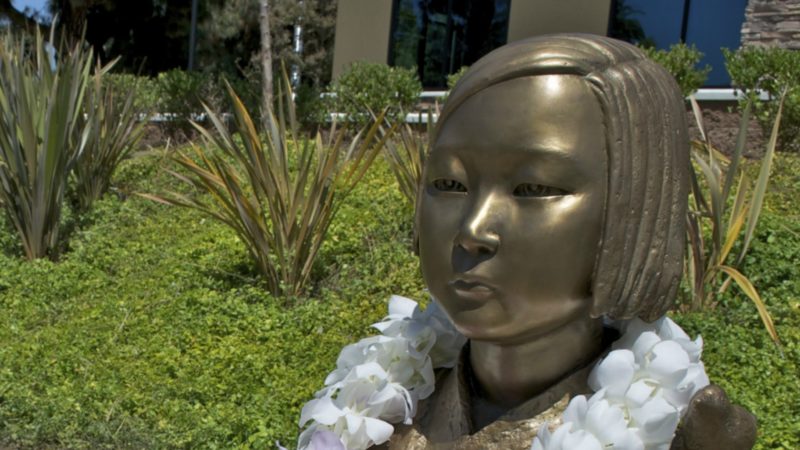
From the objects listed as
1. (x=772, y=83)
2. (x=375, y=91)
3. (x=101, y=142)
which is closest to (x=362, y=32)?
(x=375, y=91)

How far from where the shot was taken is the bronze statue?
1600mm

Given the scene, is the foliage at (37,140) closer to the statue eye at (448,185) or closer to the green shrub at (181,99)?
the green shrub at (181,99)

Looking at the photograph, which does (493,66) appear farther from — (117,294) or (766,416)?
(117,294)

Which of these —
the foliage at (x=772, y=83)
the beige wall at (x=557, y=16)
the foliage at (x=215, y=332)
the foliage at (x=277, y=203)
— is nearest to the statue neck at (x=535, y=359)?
the foliage at (x=215, y=332)

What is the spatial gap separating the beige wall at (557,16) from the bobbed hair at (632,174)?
815 cm

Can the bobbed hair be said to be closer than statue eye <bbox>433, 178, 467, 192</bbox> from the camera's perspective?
Yes

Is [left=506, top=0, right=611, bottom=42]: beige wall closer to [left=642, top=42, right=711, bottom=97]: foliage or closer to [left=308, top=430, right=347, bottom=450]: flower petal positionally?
[left=642, top=42, right=711, bottom=97]: foliage

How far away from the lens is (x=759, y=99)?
755 centimetres

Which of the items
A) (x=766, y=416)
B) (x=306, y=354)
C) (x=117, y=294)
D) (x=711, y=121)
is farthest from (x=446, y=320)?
(x=711, y=121)

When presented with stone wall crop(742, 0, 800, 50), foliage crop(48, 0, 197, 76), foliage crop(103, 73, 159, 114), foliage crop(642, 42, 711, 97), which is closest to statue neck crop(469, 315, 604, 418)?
foliage crop(642, 42, 711, 97)

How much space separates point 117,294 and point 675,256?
14.9 feet

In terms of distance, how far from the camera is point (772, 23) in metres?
8.66

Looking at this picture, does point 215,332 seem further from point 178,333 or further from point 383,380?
point 383,380

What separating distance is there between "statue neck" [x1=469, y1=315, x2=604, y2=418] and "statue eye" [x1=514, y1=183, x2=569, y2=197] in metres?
0.26
